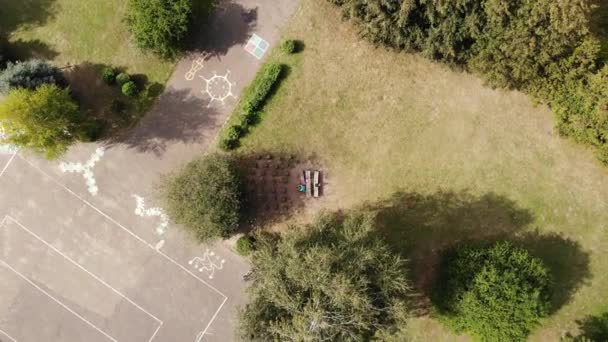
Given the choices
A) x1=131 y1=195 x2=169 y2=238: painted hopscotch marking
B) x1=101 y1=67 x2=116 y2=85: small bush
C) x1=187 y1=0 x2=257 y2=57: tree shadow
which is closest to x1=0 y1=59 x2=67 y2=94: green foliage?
x1=101 y1=67 x2=116 y2=85: small bush

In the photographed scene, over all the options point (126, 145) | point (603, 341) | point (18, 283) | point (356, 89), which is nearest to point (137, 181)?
point (126, 145)

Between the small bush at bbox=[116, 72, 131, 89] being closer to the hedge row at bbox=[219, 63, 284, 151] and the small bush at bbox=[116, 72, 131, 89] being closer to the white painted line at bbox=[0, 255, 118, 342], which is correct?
the hedge row at bbox=[219, 63, 284, 151]

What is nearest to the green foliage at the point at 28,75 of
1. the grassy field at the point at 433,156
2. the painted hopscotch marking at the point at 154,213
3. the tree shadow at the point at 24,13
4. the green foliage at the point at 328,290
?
the tree shadow at the point at 24,13

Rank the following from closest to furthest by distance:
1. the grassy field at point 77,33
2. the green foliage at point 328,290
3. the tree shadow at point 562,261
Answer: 1. the green foliage at point 328,290
2. the tree shadow at point 562,261
3. the grassy field at point 77,33

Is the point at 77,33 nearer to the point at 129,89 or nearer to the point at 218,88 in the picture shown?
the point at 129,89

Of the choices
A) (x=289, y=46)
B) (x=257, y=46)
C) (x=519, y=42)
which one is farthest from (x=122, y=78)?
(x=519, y=42)

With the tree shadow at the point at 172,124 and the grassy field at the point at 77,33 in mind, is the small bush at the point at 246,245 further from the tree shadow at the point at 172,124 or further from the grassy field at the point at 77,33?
the grassy field at the point at 77,33
